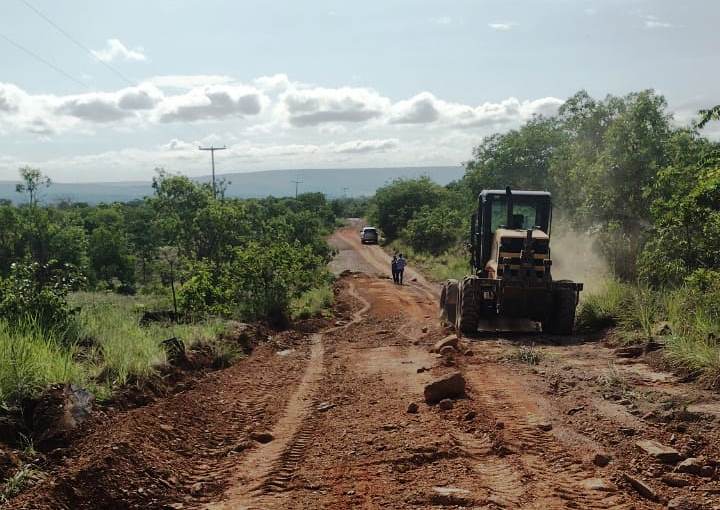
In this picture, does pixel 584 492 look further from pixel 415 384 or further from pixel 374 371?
pixel 374 371

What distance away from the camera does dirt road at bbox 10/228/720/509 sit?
15.5ft

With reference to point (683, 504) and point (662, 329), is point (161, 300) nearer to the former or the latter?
point (662, 329)

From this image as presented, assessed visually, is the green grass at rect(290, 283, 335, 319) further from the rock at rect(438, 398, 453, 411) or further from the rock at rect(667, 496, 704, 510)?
the rock at rect(667, 496, 704, 510)

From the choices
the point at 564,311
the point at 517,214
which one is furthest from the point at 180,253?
the point at 564,311

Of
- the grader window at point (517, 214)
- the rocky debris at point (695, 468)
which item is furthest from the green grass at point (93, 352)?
the grader window at point (517, 214)

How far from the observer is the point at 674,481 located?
16.0 ft

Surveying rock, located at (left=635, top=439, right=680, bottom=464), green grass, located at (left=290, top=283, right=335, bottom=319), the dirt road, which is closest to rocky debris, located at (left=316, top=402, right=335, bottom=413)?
the dirt road

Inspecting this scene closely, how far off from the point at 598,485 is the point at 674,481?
2.00 ft

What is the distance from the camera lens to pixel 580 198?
2003 cm

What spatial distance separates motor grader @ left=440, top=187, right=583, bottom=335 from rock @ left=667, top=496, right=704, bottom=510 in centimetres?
793

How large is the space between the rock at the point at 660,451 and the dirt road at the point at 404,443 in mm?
46

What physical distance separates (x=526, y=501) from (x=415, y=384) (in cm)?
392

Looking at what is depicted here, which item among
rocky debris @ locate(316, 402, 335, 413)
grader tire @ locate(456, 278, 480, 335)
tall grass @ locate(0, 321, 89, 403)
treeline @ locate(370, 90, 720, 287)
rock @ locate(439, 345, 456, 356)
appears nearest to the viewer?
tall grass @ locate(0, 321, 89, 403)

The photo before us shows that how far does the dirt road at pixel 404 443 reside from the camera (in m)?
4.72
